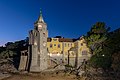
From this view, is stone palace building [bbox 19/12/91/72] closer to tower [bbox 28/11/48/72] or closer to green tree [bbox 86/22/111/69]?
tower [bbox 28/11/48/72]

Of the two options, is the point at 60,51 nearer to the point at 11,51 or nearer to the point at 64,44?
the point at 64,44

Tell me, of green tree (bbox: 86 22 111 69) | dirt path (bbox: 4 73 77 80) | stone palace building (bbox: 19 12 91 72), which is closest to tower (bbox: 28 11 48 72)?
stone palace building (bbox: 19 12 91 72)

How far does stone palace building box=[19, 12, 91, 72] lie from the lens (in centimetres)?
8750

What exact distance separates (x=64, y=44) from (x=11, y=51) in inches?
913

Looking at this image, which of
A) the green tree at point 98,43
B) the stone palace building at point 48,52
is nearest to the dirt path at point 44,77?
the stone palace building at point 48,52

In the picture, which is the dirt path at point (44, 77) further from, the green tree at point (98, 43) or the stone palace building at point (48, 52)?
the green tree at point (98, 43)

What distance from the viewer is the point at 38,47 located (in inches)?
3487

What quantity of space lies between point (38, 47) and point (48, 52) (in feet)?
26.4

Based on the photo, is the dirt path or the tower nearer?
the dirt path

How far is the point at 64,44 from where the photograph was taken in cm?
9775

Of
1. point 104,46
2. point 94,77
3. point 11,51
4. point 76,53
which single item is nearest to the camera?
point 94,77

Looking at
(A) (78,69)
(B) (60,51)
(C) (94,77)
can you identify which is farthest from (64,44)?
(C) (94,77)

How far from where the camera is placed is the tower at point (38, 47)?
86.9 m

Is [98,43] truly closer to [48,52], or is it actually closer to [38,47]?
[48,52]
